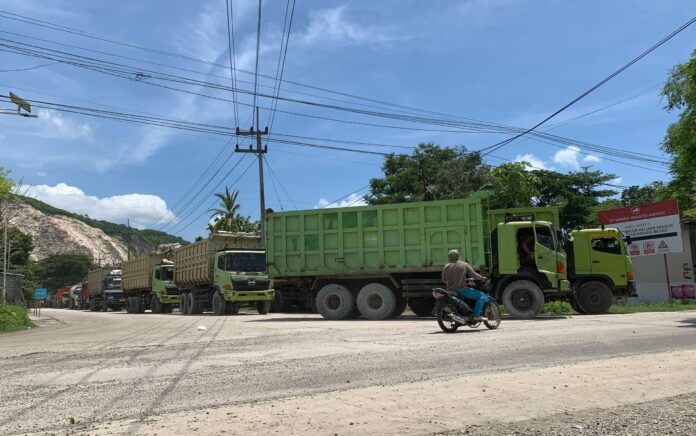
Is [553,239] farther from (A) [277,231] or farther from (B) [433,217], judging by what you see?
(A) [277,231]

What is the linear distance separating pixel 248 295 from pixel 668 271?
2126 centimetres

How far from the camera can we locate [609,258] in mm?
17031

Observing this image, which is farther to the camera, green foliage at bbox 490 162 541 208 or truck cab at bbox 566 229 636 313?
green foliage at bbox 490 162 541 208

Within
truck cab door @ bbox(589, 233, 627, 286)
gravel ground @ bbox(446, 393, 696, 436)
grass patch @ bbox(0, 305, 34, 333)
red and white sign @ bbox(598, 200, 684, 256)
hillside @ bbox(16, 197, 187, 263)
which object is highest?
hillside @ bbox(16, 197, 187, 263)

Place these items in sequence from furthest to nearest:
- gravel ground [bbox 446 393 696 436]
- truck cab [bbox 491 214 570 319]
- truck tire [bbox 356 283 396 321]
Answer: truck tire [bbox 356 283 396 321], truck cab [bbox 491 214 570 319], gravel ground [bbox 446 393 696 436]

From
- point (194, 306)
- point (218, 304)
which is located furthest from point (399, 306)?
point (194, 306)

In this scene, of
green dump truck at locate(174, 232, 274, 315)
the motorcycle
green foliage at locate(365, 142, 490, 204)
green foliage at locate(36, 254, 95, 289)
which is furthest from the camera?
green foliage at locate(36, 254, 95, 289)

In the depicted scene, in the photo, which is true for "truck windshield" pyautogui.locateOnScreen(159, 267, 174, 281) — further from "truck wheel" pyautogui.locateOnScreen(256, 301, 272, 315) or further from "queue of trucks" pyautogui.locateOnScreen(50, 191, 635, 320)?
"queue of trucks" pyautogui.locateOnScreen(50, 191, 635, 320)

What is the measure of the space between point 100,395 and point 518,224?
12.9m

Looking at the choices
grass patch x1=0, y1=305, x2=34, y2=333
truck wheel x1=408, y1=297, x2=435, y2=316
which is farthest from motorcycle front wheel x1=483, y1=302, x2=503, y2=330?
grass patch x1=0, y1=305, x2=34, y2=333

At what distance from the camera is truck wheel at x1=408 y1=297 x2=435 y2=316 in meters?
17.8

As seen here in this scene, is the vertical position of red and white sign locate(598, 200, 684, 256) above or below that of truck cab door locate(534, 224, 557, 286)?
above

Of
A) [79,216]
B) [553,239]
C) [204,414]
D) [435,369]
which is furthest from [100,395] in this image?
[79,216]

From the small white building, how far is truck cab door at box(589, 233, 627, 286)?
11948 mm
